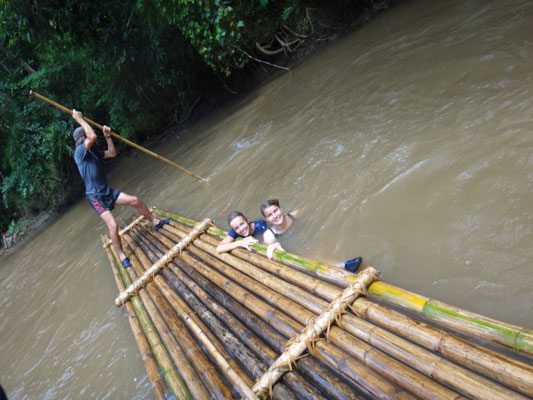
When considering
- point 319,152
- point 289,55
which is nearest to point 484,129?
point 319,152

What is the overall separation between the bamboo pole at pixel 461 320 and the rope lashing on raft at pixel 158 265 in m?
2.02

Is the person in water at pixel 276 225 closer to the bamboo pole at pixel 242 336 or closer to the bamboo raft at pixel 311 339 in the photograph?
the bamboo raft at pixel 311 339

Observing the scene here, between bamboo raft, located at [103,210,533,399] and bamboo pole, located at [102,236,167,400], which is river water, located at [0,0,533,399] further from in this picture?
bamboo raft, located at [103,210,533,399]

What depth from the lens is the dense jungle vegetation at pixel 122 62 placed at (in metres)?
7.77

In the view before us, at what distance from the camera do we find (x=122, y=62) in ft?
30.8

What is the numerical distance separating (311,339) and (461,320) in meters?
0.69

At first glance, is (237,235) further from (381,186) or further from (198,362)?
(381,186)

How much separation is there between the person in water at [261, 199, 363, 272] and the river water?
13 cm

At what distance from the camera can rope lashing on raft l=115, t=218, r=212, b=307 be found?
3.21 metres

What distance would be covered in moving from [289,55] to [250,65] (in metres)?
1.39

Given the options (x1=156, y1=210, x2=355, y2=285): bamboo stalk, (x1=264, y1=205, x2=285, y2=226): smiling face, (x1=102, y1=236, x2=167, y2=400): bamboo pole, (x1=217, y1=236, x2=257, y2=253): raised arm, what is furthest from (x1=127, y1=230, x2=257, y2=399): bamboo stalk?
(x1=264, y1=205, x2=285, y2=226): smiling face

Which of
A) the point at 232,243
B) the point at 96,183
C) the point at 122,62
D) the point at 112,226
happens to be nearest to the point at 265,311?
the point at 232,243

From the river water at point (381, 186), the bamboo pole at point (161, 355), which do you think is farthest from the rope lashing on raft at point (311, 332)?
the bamboo pole at point (161, 355)

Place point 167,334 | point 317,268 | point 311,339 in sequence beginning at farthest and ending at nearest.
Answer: point 167,334 → point 317,268 → point 311,339
